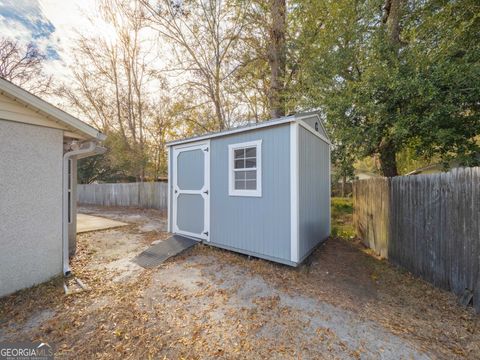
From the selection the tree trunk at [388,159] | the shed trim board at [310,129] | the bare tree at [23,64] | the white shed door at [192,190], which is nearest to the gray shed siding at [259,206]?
the white shed door at [192,190]

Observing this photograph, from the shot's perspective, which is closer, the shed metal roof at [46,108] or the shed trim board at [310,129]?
the shed metal roof at [46,108]

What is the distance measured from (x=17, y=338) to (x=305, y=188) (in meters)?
4.40

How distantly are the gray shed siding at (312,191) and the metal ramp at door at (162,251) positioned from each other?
8.55 feet

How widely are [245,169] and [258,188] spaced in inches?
20.0

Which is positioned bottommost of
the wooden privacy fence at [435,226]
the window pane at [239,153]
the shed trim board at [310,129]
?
the wooden privacy fence at [435,226]

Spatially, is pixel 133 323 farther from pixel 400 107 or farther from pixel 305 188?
pixel 400 107

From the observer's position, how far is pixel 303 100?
7.27m

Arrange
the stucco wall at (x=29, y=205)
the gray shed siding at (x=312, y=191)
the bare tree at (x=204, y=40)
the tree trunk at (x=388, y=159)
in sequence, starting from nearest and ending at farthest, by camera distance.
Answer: the stucco wall at (x=29, y=205) < the gray shed siding at (x=312, y=191) < the tree trunk at (x=388, y=159) < the bare tree at (x=204, y=40)

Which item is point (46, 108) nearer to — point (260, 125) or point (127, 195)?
point (260, 125)

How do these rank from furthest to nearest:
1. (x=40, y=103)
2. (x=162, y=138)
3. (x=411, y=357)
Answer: (x=162, y=138), (x=40, y=103), (x=411, y=357)

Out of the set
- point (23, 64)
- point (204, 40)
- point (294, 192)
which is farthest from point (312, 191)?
point (23, 64)

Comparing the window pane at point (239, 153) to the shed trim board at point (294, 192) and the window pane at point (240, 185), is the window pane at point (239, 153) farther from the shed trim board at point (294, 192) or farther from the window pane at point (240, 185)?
the shed trim board at point (294, 192)

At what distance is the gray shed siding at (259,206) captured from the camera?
3953 millimetres

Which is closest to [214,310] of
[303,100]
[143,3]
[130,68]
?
[303,100]
